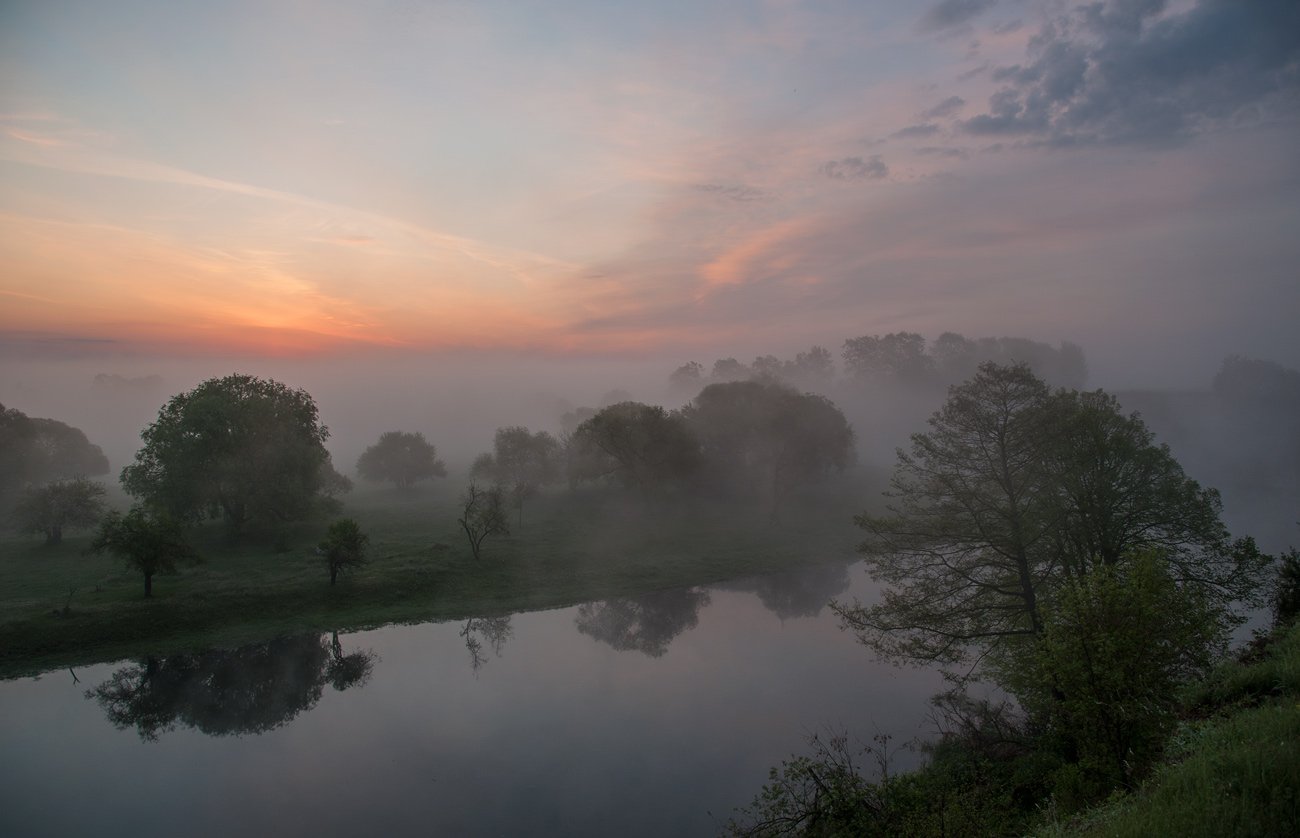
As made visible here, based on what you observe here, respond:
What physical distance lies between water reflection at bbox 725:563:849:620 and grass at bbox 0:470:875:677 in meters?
2.01

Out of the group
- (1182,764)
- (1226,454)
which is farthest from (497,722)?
(1226,454)

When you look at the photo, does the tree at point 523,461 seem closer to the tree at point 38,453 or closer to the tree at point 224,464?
the tree at point 224,464

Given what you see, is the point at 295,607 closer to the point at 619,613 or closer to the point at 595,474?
the point at 619,613

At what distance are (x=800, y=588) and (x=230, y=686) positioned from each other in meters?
39.6

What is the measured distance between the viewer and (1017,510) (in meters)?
23.1

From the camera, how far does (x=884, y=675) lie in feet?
101

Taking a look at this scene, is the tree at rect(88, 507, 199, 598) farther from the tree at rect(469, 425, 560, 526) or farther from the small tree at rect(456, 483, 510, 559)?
the tree at rect(469, 425, 560, 526)

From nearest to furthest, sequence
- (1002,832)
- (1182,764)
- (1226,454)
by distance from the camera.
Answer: (1182,764)
(1002,832)
(1226,454)

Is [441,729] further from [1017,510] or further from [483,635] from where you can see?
[1017,510]

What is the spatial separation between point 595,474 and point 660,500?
936cm

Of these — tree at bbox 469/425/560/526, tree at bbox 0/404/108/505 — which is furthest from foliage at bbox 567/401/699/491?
tree at bbox 0/404/108/505

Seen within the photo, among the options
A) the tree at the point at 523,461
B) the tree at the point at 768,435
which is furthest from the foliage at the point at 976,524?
the tree at the point at 523,461

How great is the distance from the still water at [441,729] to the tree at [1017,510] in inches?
226

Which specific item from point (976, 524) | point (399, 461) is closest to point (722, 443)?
point (399, 461)
